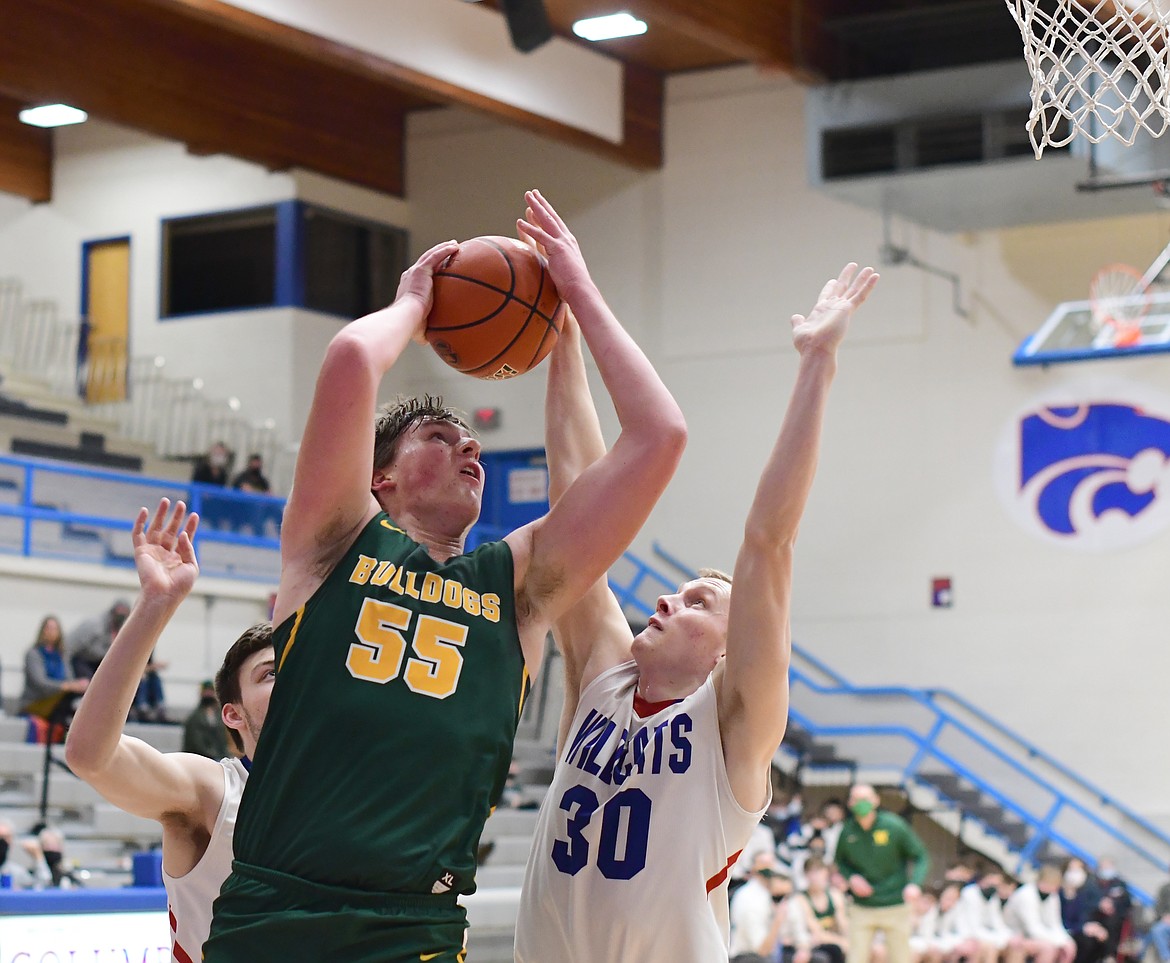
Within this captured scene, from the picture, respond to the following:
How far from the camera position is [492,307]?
322cm

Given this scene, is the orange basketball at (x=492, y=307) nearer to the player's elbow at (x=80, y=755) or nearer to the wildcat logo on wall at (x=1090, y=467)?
the player's elbow at (x=80, y=755)

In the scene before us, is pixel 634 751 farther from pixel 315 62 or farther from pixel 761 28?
pixel 315 62

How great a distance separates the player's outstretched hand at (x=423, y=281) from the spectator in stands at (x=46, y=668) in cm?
940

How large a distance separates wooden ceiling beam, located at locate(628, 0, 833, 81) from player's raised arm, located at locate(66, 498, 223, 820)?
454 inches

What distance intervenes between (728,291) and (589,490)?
15857 mm

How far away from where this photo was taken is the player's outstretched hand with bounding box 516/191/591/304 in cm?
320

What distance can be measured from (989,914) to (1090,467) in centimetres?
495

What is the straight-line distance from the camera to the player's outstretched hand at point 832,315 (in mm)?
3396

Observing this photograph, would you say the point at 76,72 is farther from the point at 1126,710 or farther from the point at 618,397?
the point at 618,397

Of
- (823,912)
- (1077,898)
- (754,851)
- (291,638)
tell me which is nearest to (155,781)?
(291,638)

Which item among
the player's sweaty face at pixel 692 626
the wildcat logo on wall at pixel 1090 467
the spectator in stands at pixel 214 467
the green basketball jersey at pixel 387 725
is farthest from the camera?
the spectator in stands at pixel 214 467

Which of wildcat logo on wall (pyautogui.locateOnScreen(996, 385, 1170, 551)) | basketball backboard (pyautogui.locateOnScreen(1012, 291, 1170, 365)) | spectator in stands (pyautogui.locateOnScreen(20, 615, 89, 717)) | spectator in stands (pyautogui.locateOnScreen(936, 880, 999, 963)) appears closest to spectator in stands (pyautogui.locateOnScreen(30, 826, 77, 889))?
spectator in stands (pyautogui.locateOnScreen(20, 615, 89, 717))

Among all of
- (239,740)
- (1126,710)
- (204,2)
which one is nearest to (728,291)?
(1126,710)

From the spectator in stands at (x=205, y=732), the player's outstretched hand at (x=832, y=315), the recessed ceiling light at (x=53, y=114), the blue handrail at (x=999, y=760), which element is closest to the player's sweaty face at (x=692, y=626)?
the player's outstretched hand at (x=832, y=315)
